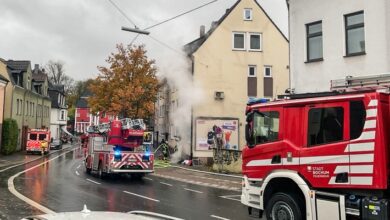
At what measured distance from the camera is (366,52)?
49.2 ft

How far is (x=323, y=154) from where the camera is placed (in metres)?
8.40

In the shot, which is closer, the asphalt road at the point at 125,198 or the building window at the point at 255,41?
the asphalt road at the point at 125,198

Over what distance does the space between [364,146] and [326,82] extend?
356 inches

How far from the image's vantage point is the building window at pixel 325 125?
827cm

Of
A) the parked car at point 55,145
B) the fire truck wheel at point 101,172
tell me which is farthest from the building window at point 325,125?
the parked car at point 55,145

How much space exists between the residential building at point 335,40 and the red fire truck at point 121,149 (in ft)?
27.7

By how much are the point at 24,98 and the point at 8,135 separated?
8.39 meters

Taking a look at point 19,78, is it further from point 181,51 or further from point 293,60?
point 293,60

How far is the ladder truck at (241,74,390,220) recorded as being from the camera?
25.1 feet

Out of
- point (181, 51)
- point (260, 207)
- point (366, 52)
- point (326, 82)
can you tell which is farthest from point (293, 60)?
point (181, 51)

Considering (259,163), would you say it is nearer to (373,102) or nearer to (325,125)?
(325,125)

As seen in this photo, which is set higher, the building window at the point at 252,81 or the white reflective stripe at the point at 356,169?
the building window at the point at 252,81

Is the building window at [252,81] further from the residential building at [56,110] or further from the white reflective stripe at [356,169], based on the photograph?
the residential building at [56,110]

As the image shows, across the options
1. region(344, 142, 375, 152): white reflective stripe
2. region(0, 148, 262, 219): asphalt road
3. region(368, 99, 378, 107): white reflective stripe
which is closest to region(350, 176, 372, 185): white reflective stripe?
region(344, 142, 375, 152): white reflective stripe
